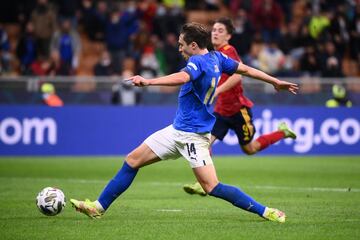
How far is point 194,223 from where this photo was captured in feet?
32.4

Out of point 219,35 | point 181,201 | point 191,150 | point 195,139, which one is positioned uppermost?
point 219,35

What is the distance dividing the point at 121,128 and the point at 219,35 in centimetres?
847

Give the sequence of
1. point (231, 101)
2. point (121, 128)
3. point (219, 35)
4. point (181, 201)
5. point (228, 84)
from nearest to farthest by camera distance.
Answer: point (181, 201), point (228, 84), point (219, 35), point (231, 101), point (121, 128)

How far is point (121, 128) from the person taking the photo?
71.4 ft

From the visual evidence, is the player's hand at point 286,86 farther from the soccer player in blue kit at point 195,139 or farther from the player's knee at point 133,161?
the player's knee at point 133,161

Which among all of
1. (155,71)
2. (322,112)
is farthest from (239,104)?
(155,71)

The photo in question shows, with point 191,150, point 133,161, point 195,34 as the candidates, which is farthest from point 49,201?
point 195,34

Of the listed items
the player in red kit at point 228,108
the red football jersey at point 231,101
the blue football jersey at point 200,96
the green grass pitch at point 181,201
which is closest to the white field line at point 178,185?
the green grass pitch at point 181,201

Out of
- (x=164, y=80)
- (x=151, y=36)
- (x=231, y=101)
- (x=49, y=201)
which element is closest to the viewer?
(x=164, y=80)

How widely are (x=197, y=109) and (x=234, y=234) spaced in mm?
1597

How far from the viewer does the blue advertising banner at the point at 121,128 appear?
20891 mm

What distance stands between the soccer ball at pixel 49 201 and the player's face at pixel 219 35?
4502 millimetres

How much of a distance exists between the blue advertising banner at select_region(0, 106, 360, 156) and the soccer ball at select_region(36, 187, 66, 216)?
424 inches

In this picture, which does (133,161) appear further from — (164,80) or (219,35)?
(219,35)
